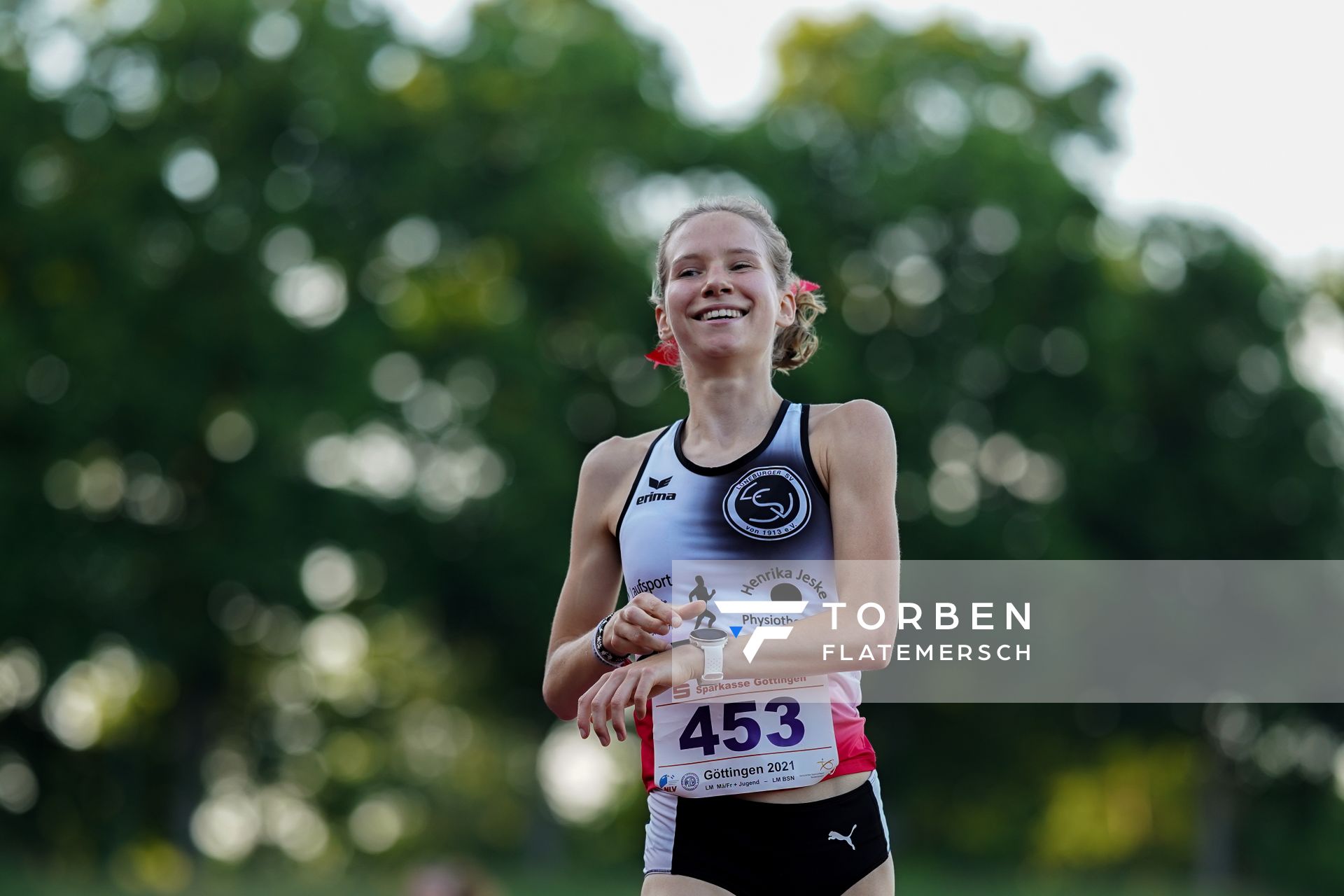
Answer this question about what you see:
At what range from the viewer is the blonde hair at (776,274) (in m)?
3.73

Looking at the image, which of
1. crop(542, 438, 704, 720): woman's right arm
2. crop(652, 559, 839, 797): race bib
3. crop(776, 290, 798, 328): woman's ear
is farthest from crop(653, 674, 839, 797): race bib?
crop(776, 290, 798, 328): woman's ear

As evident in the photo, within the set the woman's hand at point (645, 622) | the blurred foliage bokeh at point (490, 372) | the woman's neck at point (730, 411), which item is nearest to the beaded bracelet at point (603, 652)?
the woman's hand at point (645, 622)

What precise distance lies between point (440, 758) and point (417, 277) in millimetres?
30699

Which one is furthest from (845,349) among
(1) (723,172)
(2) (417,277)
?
(2) (417,277)

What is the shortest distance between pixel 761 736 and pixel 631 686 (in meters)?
0.43

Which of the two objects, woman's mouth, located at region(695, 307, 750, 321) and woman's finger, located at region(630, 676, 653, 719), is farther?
woman's mouth, located at region(695, 307, 750, 321)

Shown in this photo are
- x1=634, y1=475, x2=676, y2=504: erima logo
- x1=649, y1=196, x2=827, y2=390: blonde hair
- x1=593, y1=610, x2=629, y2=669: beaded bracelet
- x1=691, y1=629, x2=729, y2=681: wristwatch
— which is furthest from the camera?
x1=649, y1=196, x2=827, y2=390: blonde hair

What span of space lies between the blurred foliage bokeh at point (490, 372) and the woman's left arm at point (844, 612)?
15.6 metres

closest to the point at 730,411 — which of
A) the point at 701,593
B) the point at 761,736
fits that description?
the point at 701,593

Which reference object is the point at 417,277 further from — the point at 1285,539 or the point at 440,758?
the point at 440,758

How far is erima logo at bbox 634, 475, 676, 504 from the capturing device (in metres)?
3.55

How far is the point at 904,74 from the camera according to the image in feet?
80.7

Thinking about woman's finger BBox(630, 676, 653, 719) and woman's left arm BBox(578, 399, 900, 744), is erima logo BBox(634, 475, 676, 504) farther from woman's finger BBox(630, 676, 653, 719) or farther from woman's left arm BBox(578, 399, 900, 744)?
woman's finger BBox(630, 676, 653, 719)

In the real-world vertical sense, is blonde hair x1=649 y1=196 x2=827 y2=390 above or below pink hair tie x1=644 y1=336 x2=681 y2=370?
above
